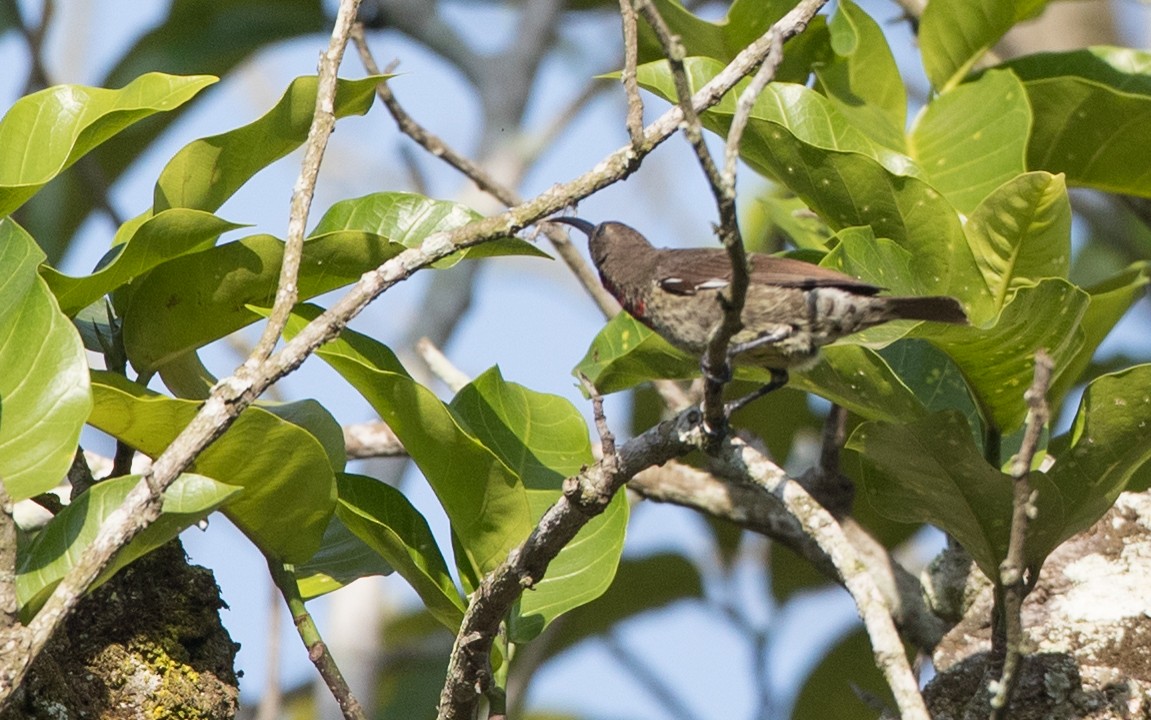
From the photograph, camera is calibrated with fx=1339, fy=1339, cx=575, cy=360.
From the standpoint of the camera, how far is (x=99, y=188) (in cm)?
486

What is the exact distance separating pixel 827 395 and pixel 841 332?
0.84 ft

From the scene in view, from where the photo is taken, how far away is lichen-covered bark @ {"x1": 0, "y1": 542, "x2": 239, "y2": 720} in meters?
2.27

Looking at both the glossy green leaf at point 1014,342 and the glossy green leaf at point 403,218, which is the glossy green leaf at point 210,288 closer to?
the glossy green leaf at point 403,218

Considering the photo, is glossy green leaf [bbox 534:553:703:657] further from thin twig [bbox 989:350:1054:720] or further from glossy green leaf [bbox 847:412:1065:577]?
thin twig [bbox 989:350:1054:720]

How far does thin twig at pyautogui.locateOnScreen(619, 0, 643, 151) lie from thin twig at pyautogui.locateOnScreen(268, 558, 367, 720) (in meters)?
1.05

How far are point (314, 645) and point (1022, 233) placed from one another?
163cm

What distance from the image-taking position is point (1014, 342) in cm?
251

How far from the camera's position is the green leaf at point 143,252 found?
92.0 inches

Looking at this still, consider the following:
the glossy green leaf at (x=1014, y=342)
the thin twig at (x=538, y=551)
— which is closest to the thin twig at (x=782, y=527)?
the glossy green leaf at (x=1014, y=342)

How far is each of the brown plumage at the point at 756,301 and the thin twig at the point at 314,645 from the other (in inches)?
37.6

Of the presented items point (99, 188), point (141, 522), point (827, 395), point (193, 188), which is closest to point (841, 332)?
point (827, 395)

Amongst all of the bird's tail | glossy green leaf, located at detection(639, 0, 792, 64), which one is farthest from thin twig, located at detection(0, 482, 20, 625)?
glossy green leaf, located at detection(639, 0, 792, 64)

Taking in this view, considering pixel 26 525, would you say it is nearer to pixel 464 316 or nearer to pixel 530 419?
pixel 530 419

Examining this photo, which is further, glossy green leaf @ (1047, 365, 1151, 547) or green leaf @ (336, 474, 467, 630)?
green leaf @ (336, 474, 467, 630)
